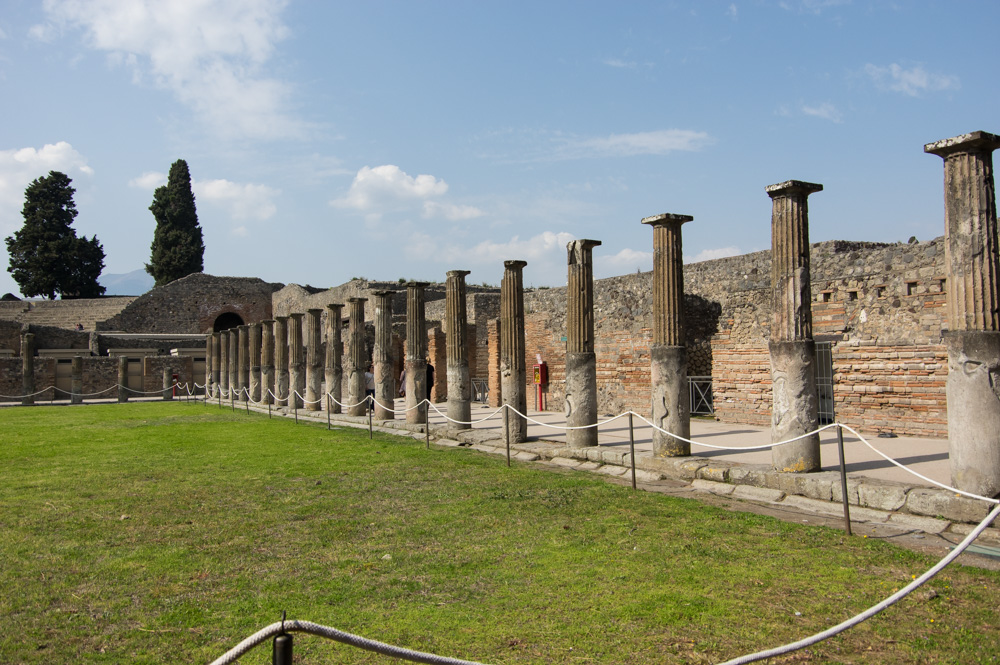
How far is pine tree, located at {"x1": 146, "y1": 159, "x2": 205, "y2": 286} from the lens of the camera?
55031mm

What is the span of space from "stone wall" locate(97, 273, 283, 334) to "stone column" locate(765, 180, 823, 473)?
41.5 meters

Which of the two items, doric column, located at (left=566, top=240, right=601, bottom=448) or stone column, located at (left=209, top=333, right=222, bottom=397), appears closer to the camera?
doric column, located at (left=566, top=240, right=601, bottom=448)

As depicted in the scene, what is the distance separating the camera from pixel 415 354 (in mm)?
16500

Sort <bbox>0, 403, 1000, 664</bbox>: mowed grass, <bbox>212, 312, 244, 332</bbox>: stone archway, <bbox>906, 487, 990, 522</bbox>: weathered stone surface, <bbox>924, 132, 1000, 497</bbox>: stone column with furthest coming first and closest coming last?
<bbox>212, 312, 244, 332</bbox>: stone archway → <bbox>924, 132, 1000, 497</bbox>: stone column → <bbox>906, 487, 990, 522</bbox>: weathered stone surface → <bbox>0, 403, 1000, 664</bbox>: mowed grass

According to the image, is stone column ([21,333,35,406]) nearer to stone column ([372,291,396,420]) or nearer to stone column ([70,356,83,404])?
stone column ([70,356,83,404])

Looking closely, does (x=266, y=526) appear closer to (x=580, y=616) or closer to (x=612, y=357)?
(x=580, y=616)

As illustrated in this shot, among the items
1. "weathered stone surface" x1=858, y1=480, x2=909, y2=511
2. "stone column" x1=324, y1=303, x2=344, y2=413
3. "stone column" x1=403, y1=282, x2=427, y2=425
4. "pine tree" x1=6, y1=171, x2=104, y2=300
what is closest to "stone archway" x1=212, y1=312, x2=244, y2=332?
"pine tree" x1=6, y1=171, x2=104, y2=300

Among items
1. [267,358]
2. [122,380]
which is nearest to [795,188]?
[267,358]

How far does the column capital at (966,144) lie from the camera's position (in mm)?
6734

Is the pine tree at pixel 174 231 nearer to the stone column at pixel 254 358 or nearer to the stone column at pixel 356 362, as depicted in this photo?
the stone column at pixel 254 358

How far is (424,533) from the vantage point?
632 cm

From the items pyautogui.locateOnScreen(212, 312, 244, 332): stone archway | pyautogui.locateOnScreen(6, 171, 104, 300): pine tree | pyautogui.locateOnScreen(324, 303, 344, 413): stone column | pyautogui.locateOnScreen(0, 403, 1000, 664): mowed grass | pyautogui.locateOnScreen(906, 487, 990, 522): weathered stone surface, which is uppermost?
pyautogui.locateOnScreen(6, 171, 104, 300): pine tree

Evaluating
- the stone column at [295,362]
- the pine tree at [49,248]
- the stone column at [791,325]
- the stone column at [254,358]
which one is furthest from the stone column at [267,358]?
the pine tree at [49,248]

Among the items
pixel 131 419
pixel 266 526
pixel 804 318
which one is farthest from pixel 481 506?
pixel 131 419
